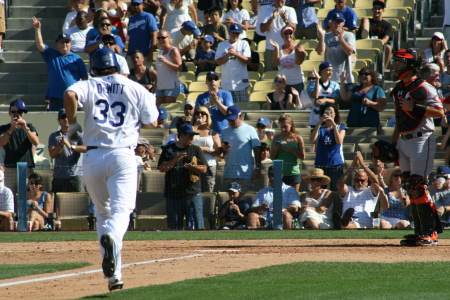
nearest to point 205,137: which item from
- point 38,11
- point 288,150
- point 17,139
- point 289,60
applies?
point 288,150

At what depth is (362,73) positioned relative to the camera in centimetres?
1385

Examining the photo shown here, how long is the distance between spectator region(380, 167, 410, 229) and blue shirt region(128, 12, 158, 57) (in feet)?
24.7

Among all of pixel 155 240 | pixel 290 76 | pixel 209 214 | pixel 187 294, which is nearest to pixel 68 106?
pixel 187 294

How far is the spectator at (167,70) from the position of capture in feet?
52.4

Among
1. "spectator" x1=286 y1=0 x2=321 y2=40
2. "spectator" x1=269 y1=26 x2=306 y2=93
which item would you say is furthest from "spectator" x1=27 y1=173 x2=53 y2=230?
"spectator" x1=286 y1=0 x2=321 y2=40

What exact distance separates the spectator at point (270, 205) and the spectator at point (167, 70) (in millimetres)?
4574

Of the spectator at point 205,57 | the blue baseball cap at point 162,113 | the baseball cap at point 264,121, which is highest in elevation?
the spectator at point 205,57

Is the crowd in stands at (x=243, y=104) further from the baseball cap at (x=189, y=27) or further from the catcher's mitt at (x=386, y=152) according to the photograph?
the catcher's mitt at (x=386, y=152)

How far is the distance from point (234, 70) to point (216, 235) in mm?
5693

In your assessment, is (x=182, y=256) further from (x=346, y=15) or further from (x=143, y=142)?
(x=346, y=15)

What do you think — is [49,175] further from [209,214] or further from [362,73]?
[362,73]

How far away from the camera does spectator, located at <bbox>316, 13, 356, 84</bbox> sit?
15264 millimetres

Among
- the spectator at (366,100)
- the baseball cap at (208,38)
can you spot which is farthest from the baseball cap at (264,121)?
the baseball cap at (208,38)

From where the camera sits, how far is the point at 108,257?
5836 mm
